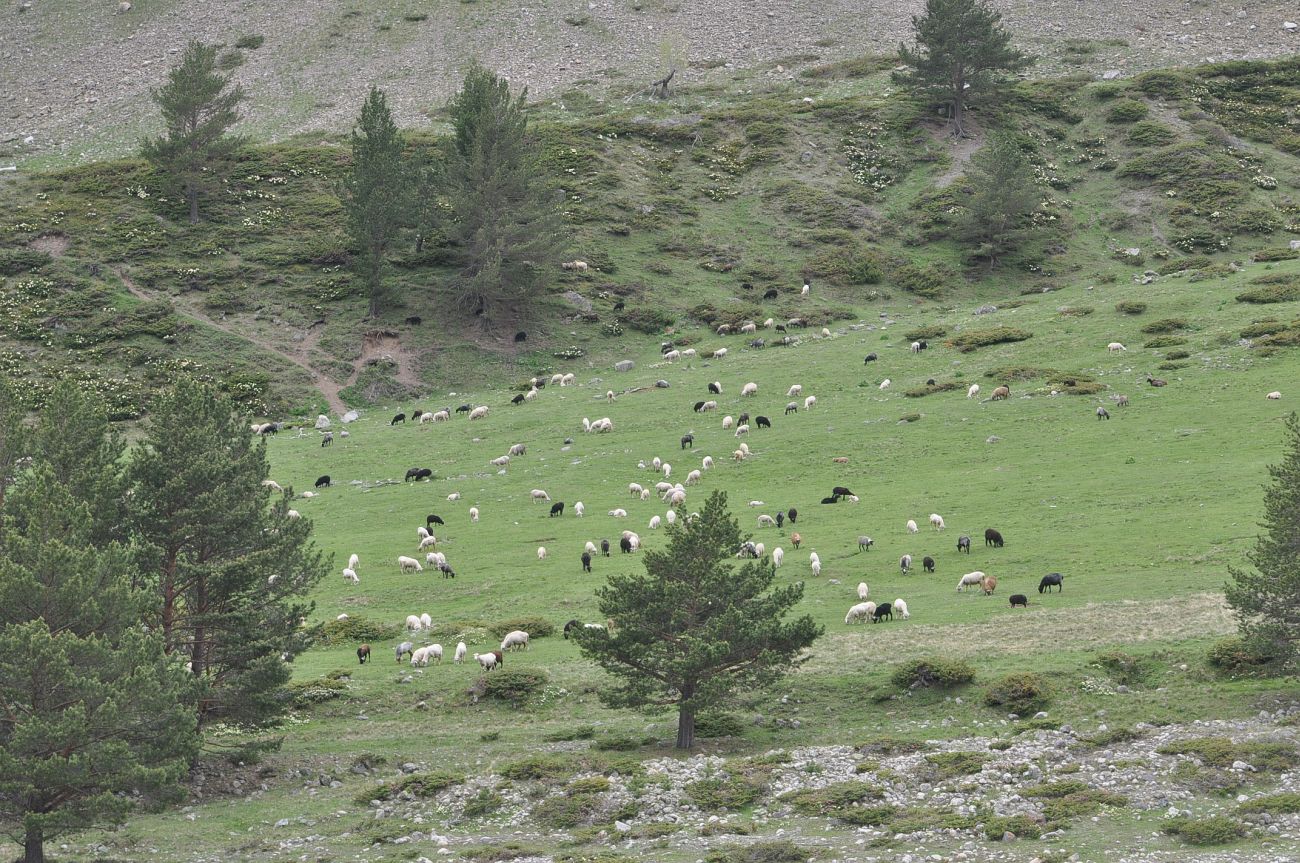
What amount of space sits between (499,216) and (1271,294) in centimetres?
5363

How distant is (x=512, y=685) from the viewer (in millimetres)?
38406

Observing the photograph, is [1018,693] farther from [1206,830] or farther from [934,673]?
[1206,830]

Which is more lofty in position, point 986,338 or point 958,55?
point 958,55

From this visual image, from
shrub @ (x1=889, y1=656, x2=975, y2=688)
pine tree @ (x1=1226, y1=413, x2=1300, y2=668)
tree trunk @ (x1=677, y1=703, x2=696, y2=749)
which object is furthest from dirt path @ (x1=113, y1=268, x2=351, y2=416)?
pine tree @ (x1=1226, y1=413, x2=1300, y2=668)

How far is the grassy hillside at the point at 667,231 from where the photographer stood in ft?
292

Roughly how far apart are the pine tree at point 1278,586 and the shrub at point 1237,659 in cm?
94

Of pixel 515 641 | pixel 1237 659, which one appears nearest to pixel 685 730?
pixel 515 641

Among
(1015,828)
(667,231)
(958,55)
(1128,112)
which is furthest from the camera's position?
(958,55)

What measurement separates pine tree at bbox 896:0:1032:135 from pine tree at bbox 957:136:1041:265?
19610 mm

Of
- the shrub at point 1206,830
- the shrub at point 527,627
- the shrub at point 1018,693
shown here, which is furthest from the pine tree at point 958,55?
the shrub at point 1206,830

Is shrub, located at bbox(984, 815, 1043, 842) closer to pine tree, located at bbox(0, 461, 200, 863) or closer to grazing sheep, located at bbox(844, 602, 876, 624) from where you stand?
grazing sheep, located at bbox(844, 602, 876, 624)

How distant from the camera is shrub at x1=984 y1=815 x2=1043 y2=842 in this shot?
25422 millimetres

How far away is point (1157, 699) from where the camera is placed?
107ft

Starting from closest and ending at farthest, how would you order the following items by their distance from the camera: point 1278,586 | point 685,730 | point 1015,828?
point 1015,828 < point 1278,586 < point 685,730
